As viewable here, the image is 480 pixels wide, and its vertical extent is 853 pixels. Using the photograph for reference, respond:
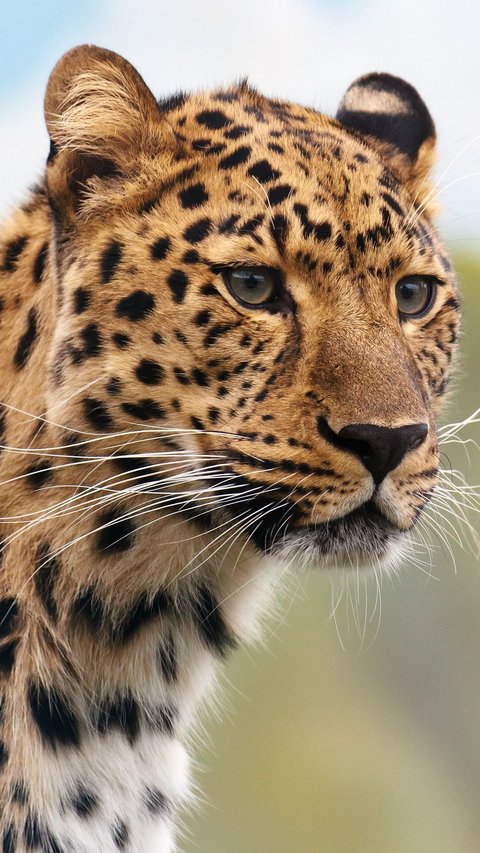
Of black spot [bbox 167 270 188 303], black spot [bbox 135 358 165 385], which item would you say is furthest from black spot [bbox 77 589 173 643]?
black spot [bbox 167 270 188 303]

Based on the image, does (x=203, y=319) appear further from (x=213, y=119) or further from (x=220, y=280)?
(x=213, y=119)

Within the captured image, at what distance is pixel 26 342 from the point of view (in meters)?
4.73

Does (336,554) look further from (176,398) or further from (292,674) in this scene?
(292,674)

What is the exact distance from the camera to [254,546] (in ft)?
15.7

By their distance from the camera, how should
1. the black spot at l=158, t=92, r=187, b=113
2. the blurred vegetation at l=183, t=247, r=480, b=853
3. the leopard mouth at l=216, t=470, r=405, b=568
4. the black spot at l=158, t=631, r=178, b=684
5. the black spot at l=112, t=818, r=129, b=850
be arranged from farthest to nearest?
1. the blurred vegetation at l=183, t=247, r=480, b=853
2. the black spot at l=158, t=92, r=187, b=113
3. the black spot at l=158, t=631, r=178, b=684
4. the black spot at l=112, t=818, r=129, b=850
5. the leopard mouth at l=216, t=470, r=405, b=568

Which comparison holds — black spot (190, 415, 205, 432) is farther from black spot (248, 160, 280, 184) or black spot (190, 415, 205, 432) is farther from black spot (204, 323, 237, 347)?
black spot (248, 160, 280, 184)

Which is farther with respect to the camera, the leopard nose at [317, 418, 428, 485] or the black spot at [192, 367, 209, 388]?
the black spot at [192, 367, 209, 388]

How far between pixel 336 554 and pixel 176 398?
802mm

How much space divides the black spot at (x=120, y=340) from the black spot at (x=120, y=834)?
1.84m

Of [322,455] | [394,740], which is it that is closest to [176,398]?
[322,455]

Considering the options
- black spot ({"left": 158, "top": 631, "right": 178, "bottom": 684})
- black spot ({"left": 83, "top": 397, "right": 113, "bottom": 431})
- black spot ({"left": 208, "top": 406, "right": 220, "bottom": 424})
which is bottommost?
black spot ({"left": 158, "top": 631, "right": 178, "bottom": 684})

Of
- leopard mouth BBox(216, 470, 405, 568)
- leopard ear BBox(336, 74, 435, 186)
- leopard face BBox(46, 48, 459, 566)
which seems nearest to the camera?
leopard face BBox(46, 48, 459, 566)

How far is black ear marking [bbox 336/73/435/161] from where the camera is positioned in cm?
568

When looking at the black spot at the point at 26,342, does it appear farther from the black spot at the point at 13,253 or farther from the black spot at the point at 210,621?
the black spot at the point at 210,621
